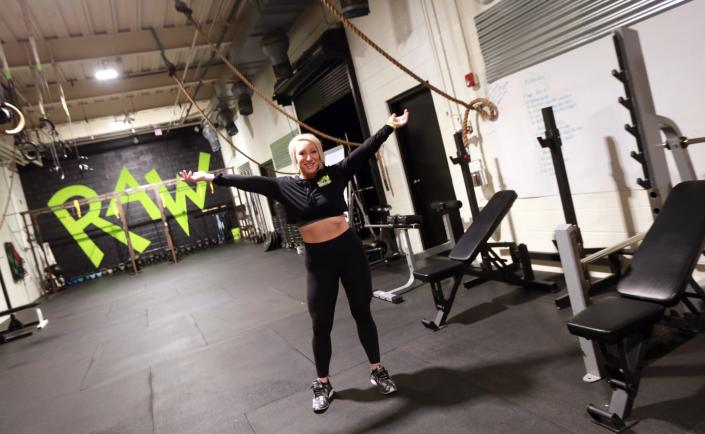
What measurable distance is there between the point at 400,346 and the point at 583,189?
1.63 meters

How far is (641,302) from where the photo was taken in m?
1.69

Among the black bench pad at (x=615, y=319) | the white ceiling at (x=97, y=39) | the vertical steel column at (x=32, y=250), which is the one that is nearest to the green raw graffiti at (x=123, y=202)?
the vertical steel column at (x=32, y=250)

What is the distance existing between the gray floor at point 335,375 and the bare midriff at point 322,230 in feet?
2.75

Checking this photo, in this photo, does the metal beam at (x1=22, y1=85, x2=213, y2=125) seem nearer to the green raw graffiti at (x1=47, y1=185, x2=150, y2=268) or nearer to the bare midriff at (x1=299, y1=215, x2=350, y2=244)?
the green raw graffiti at (x1=47, y1=185, x2=150, y2=268)

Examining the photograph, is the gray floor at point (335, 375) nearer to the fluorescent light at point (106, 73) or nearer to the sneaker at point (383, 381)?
the sneaker at point (383, 381)

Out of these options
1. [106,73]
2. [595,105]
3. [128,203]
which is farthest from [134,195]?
[595,105]

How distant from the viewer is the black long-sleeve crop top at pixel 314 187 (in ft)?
7.11

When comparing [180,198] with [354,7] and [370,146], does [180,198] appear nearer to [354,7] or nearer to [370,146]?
[354,7]

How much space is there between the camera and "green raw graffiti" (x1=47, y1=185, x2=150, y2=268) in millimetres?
12055

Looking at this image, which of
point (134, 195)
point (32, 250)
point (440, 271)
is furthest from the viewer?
point (134, 195)

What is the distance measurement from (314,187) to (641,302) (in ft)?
4.71

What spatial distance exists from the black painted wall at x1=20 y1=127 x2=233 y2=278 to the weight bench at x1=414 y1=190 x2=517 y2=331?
37.4 ft

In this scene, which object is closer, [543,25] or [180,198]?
[543,25]

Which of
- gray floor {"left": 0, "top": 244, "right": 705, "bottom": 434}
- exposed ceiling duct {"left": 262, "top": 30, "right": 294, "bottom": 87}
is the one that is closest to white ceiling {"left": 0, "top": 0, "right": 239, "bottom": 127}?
exposed ceiling duct {"left": 262, "top": 30, "right": 294, "bottom": 87}
